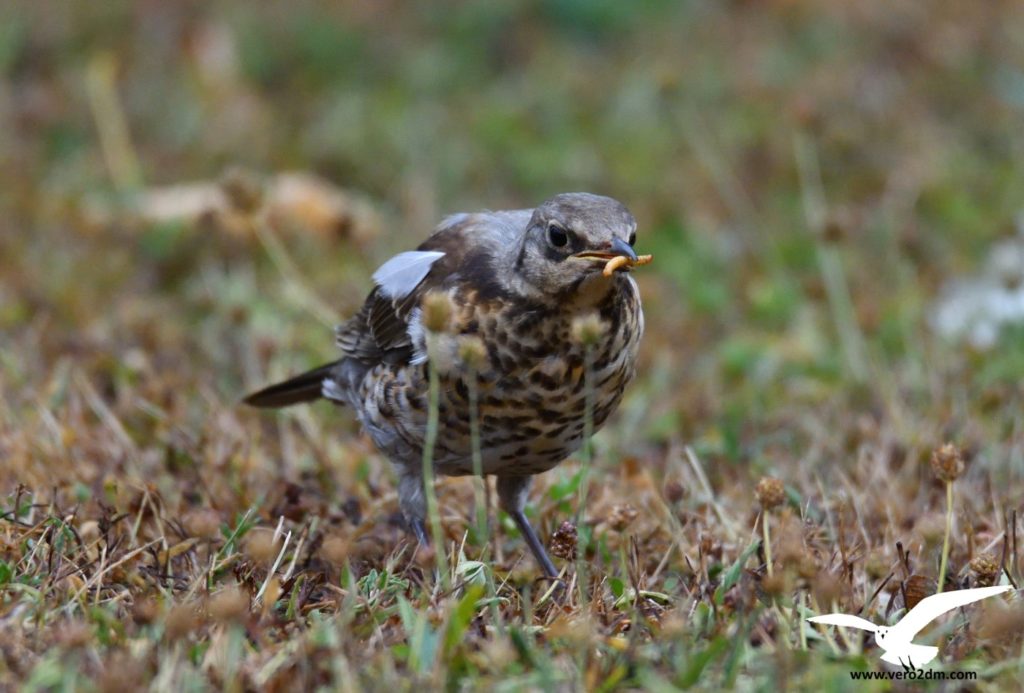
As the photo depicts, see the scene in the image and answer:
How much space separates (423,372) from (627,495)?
954 millimetres

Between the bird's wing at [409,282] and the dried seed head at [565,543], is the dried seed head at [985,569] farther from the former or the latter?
the bird's wing at [409,282]

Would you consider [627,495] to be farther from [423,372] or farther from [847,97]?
[847,97]

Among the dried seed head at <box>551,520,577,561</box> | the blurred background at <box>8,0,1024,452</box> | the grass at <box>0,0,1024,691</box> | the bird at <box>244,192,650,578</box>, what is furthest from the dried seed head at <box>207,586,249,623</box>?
the blurred background at <box>8,0,1024,452</box>

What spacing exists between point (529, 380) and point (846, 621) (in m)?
1.03

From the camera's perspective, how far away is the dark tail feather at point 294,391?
508 cm

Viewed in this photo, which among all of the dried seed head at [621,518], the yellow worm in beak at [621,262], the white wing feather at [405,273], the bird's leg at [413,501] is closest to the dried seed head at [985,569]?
the dried seed head at [621,518]

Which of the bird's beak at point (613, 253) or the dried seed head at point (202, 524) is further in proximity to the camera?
the dried seed head at point (202, 524)

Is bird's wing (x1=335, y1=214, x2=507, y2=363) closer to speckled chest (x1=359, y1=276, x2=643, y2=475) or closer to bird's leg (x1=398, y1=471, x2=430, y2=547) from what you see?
speckled chest (x1=359, y1=276, x2=643, y2=475)

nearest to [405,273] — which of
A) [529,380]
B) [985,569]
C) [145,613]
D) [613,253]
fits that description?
[529,380]

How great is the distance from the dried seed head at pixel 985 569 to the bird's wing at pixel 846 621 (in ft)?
1.22

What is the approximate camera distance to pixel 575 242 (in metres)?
3.78

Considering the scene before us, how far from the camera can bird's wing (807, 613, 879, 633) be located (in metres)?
3.37

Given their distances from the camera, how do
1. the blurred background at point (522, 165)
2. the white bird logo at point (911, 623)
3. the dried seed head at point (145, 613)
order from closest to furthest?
1. the dried seed head at point (145, 613)
2. the white bird logo at point (911, 623)
3. the blurred background at point (522, 165)

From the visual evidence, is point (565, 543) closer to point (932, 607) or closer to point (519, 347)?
point (519, 347)
